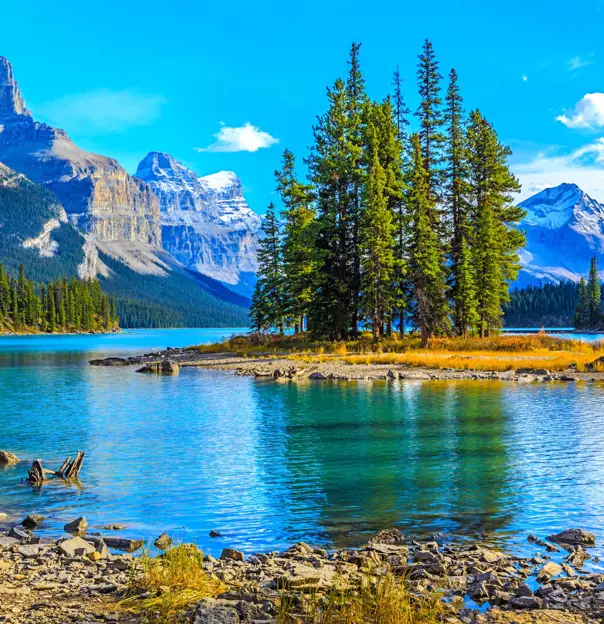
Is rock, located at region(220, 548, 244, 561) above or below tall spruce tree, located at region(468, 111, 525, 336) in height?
below

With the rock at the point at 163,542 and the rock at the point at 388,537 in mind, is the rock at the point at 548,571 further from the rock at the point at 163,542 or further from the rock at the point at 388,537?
the rock at the point at 163,542

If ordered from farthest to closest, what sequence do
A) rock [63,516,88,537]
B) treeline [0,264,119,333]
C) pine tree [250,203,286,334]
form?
treeline [0,264,119,333] < pine tree [250,203,286,334] < rock [63,516,88,537]

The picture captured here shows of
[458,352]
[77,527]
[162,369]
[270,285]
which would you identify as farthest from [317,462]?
[270,285]

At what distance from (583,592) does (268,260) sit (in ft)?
223

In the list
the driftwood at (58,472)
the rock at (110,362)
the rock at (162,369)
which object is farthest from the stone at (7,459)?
the rock at (110,362)

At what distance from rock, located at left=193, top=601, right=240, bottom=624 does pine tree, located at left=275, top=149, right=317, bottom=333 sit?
51.6 m

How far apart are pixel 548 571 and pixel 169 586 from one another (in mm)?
5488

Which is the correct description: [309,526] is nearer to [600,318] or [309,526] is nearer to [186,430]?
[186,430]

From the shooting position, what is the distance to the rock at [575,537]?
36.6 feet

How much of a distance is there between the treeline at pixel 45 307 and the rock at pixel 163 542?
169 metres

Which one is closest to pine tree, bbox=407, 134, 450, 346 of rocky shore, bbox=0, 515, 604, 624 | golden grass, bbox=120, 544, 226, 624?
rocky shore, bbox=0, 515, 604, 624

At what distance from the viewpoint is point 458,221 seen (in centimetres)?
5838

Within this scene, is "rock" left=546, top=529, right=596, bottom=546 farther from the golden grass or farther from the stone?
the stone

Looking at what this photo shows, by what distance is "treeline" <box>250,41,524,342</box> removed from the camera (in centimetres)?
5419
